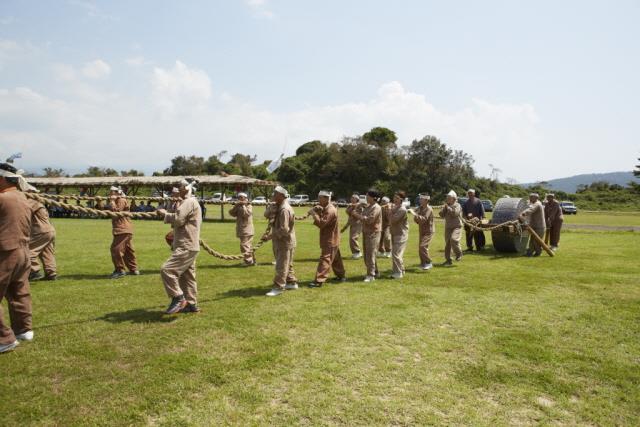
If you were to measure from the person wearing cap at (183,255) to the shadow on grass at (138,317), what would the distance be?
0.16 metres

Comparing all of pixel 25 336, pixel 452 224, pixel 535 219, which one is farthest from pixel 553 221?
pixel 25 336

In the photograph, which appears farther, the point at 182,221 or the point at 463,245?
the point at 463,245

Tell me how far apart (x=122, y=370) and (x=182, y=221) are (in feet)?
7.34

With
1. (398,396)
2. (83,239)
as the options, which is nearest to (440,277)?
(398,396)

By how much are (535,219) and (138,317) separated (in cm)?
1187

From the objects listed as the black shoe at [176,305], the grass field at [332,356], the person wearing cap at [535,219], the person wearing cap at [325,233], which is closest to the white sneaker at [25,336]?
the grass field at [332,356]

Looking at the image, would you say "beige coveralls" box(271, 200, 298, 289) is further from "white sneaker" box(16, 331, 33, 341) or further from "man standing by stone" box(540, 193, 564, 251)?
"man standing by stone" box(540, 193, 564, 251)

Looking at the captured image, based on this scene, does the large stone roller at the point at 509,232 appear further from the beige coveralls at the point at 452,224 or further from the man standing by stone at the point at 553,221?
the beige coveralls at the point at 452,224

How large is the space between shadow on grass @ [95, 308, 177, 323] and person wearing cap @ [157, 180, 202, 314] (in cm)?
16

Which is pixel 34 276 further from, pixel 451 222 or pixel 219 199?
pixel 451 222

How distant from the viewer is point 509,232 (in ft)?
42.1

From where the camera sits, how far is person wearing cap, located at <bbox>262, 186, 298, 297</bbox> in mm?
7660

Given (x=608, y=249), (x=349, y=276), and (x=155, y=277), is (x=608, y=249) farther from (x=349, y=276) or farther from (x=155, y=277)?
(x=155, y=277)

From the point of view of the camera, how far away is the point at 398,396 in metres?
4.05
